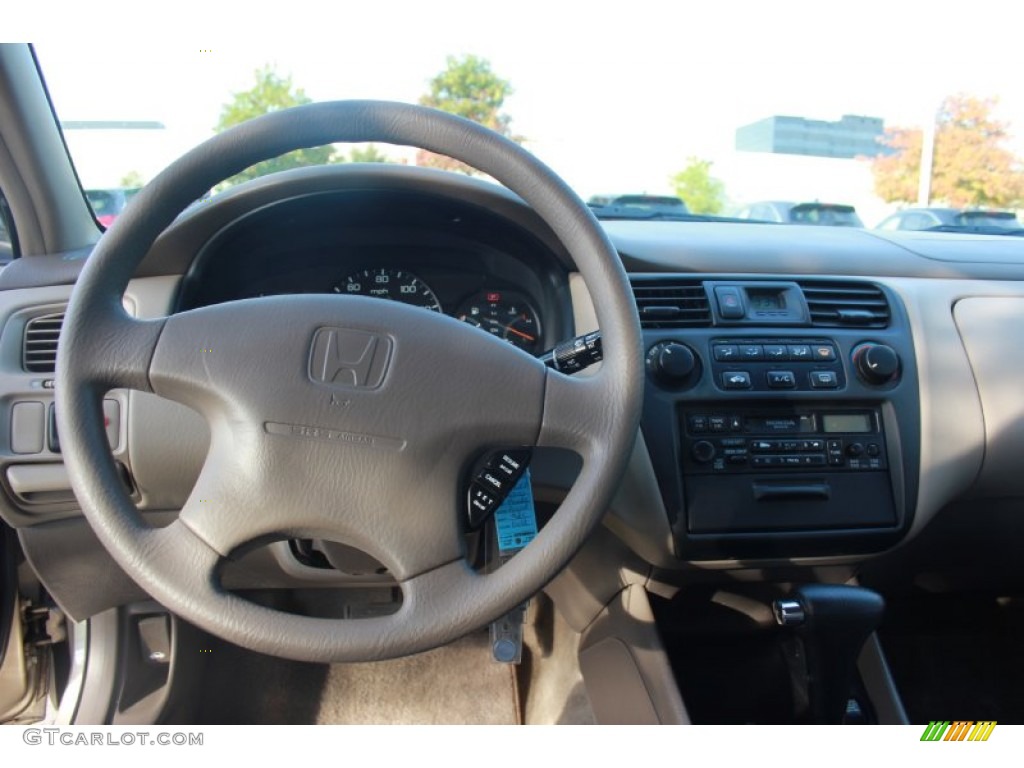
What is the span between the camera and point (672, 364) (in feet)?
5.10

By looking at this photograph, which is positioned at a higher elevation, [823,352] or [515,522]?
[823,352]

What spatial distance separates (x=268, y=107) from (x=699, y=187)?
1.46 meters

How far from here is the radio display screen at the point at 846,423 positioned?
163cm

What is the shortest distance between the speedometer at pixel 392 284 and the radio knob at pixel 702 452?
568mm

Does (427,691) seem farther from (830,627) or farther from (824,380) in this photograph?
(824,380)

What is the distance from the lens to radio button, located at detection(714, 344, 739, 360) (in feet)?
Answer: 5.25

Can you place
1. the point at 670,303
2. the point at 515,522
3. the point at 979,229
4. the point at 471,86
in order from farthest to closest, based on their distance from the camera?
the point at 471,86
the point at 979,229
the point at 670,303
the point at 515,522

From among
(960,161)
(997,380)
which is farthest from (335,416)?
(960,161)

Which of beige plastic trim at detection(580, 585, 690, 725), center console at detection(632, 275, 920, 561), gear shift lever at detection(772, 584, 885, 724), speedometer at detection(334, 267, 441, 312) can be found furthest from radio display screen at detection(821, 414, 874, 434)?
speedometer at detection(334, 267, 441, 312)

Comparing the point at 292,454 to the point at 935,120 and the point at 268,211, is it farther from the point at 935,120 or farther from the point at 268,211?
the point at 935,120

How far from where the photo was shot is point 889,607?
2.25m

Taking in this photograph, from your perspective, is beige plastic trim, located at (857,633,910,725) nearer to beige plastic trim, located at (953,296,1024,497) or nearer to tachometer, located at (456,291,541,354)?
beige plastic trim, located at (953,296,1024,497)
